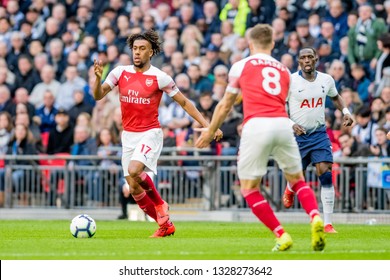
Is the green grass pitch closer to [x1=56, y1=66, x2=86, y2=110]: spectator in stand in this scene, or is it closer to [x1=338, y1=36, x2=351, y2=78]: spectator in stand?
[x1=338, y1=36, x2=351, y2=78]: spectator in stand

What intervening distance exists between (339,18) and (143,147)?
11334mm

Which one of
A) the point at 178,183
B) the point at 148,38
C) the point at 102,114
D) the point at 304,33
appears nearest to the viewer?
the point at 148,38

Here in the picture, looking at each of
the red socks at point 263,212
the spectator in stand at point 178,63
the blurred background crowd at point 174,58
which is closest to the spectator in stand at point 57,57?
the blurred background crowd at point 174,58

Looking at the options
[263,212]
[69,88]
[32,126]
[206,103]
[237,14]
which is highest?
[237,14]

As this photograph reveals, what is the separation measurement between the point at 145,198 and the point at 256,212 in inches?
153

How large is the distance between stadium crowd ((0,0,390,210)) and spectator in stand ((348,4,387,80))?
2 centimetres

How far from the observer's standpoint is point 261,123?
13.9 meters

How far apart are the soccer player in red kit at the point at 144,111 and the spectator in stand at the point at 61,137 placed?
1003 cm

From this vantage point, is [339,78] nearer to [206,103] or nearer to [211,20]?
[206,103]

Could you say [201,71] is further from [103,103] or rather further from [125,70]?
[125,70]

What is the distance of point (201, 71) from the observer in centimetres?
2839

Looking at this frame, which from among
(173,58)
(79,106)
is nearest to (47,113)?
→ (79,106)

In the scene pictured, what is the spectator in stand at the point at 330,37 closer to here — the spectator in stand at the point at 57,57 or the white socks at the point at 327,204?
the spectator in stand at the point at 57,57

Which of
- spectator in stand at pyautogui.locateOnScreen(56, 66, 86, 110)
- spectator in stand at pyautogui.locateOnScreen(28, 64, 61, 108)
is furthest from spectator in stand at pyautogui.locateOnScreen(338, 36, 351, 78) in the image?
spectator in stand at pyautogui.locateOnScreen(28, 64, 61, 108)
